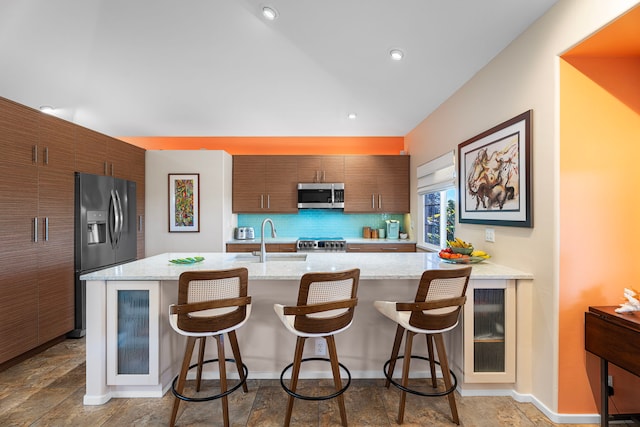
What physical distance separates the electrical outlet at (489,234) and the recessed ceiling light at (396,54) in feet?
5.44

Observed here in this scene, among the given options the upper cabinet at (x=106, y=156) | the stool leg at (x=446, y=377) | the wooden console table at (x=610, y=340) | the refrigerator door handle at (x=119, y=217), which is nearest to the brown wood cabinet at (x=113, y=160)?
the upper cabinet at (x=106, y=156)

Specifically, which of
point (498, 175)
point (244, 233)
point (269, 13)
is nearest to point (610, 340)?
point (498, 175)

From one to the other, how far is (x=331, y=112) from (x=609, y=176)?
2897mm

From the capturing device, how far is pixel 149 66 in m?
3.18

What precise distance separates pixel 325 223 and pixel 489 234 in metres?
2.84

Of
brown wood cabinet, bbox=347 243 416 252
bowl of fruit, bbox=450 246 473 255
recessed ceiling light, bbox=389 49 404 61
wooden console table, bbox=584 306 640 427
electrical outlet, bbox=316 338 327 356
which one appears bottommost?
electrical outlet, bbox=316 338 327 356

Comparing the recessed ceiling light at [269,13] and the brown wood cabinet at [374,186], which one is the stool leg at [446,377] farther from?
the brown wood cabinet at [374,186]

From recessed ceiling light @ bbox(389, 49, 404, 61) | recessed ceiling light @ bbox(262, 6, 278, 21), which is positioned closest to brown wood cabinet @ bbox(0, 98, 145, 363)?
recessed ceiling light @ bbox(262, 6, 278, 21)

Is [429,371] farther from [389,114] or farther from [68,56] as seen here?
[68,56]

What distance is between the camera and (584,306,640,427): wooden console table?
4.75ft

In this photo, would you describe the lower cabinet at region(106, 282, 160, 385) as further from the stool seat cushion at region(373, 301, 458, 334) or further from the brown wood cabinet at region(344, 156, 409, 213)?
the brown wood cabinet at region(344, 156, 409, 213)

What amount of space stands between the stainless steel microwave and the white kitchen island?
7.50 ft

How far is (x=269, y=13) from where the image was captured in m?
2.44

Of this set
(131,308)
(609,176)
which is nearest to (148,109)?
(131,308)
